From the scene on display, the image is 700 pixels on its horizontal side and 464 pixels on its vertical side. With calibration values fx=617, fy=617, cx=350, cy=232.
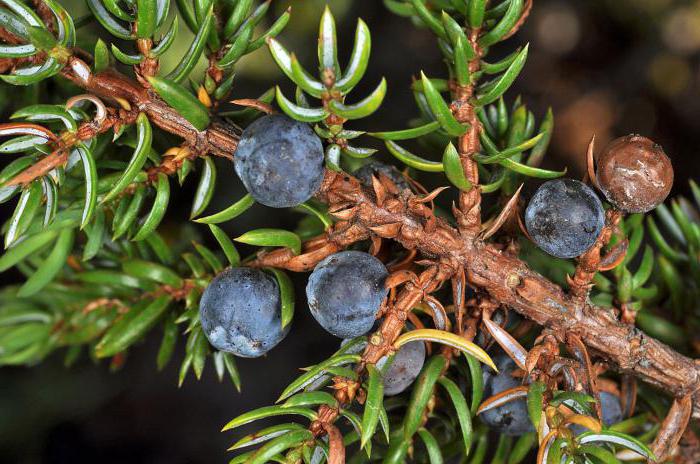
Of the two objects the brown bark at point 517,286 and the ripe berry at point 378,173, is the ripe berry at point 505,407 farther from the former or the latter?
the ripe berry at point 378,173

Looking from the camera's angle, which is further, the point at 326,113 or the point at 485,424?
the point at 485,424

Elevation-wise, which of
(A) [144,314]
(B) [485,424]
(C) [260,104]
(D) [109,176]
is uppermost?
(C) [260,104]

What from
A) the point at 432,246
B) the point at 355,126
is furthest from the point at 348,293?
the point at 355,126

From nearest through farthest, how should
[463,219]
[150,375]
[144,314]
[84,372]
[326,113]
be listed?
1. [326,113]
2. [463,219]
3. [144,314]
4. [84,372]
5. [150,375]

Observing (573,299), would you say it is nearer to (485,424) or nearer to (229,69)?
(485,424)

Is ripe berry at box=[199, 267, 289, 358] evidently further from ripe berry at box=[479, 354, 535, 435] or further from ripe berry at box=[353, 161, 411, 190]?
ripe berry at box=[479, 354, 535, 435]

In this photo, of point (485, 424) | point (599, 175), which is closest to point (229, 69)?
point (599, 175)
